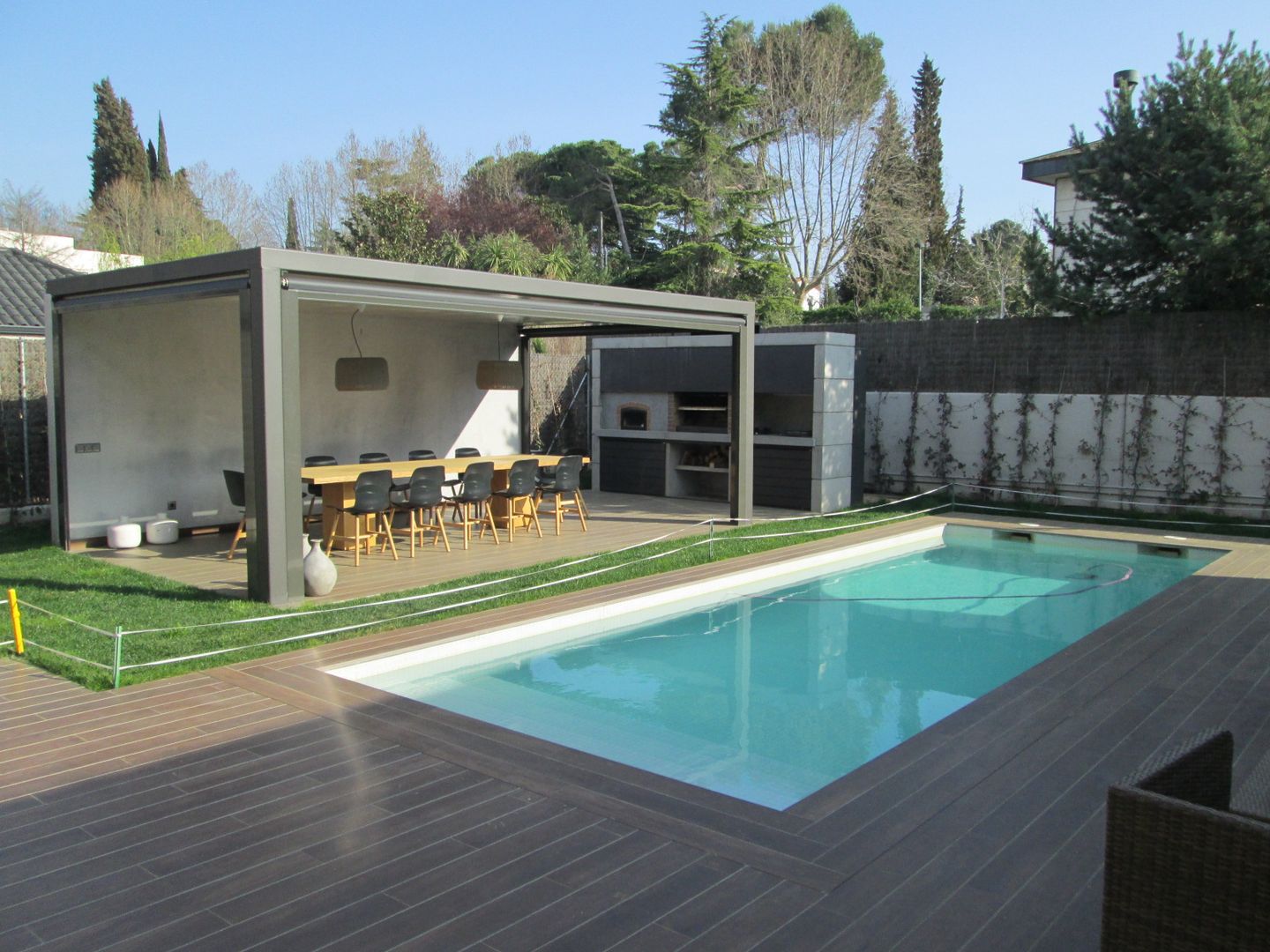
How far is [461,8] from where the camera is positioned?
1412 centimetres

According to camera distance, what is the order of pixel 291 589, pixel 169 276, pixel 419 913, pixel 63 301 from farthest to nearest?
pixel 63 301
pixel 169 276
pixel 291 589
pixel 419 913

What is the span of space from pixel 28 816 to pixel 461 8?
1301 centimetres

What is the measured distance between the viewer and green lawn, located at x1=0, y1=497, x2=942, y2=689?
19.9ft

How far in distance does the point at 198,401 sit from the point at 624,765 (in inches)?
326

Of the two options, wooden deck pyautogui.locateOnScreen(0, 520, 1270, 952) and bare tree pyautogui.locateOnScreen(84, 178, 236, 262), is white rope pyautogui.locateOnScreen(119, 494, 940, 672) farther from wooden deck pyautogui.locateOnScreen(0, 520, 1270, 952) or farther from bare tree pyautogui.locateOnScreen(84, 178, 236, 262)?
bare tree pyautogui.locateOnScreen(84, 178, 236, 262)

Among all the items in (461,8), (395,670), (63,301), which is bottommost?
(395,670)

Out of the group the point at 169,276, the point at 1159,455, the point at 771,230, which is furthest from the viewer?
the point at 771,230

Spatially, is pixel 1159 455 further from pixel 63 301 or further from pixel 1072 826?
pixel 63 301

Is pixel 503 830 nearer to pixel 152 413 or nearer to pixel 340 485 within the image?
pixel 340 485

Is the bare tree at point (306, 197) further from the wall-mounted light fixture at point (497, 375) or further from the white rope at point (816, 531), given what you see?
the white rope at point (816, 531)

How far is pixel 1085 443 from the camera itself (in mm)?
12867

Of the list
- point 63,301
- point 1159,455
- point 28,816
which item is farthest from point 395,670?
point 1159,455

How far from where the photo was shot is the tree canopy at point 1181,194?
462 inches

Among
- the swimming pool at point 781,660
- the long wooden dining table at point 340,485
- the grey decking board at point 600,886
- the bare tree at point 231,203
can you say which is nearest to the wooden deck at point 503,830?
the grey decking board at point 600,886
